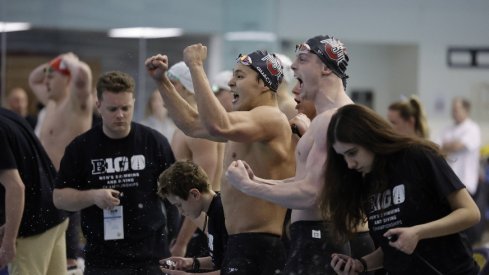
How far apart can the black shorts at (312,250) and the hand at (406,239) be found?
2.07 ft

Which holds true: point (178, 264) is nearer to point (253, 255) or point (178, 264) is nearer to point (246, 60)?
point (253, 255)

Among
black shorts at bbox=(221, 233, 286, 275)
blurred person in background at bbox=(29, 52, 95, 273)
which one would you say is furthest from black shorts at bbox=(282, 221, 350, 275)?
blurred person in background at bbox=(29, 52, 95, 273)

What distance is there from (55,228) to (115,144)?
87 cm

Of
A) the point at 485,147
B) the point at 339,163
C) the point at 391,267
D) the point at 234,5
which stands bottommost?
the point at 485,147

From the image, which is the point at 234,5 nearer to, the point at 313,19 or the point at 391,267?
the point at 313,19

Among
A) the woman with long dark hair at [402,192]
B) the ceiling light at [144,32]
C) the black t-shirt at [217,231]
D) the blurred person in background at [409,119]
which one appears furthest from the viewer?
the ceiling light at [144,32]

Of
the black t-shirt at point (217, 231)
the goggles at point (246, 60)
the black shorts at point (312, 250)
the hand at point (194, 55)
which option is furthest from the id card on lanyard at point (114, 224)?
the black shorts at point (312, 250)

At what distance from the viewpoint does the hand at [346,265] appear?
14.6 feet

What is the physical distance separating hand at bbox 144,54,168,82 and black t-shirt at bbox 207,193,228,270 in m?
0.72

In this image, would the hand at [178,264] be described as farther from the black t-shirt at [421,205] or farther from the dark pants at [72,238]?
the dark pants at [72,238]

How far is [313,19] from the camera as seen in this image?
52.8 feet

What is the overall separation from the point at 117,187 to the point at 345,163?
Result: 2.03m

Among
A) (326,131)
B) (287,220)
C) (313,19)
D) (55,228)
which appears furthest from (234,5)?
(326,131)

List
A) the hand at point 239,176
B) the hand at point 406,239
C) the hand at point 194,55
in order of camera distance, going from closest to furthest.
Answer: the hand at point 406,239 → the hand at point 239,176 → the hand at point 194,55
